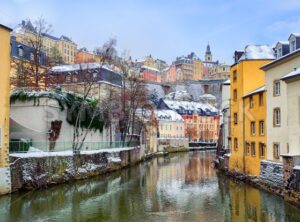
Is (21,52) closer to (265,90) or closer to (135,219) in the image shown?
(265,90)

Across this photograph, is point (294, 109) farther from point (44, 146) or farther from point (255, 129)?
point (44, 146)

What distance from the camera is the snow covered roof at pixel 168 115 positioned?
92.6 metres

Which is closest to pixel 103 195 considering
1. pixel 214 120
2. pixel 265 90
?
pixel 265 90

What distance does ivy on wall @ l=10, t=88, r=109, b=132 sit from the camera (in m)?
34.0

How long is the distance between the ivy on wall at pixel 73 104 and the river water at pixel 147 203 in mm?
8088

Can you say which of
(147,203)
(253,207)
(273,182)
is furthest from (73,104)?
(253,207)

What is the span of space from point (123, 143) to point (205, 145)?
177ft

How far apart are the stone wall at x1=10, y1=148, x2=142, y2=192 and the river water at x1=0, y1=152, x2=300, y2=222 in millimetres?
791

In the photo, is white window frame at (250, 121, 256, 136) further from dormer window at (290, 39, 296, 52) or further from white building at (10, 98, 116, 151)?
white building at (10, 98, 116, 151)

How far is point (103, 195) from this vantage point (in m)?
25.4

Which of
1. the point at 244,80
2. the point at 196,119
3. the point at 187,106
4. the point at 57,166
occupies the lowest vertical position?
the point at 57,166

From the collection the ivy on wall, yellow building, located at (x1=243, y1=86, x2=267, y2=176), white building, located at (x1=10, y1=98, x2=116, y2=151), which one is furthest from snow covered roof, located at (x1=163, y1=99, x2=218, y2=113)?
yellow building, located at (x1=243, y1=86, x2=267, y2=176)

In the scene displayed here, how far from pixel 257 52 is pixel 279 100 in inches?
321

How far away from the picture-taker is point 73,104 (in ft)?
123
